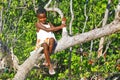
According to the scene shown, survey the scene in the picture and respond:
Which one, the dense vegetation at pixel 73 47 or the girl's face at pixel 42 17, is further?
the dense vegetation at pixel 73 47

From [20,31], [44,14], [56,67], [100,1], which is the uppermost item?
[44,14]

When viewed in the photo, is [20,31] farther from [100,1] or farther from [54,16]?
[100,1]

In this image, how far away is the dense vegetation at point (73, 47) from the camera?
1052cm

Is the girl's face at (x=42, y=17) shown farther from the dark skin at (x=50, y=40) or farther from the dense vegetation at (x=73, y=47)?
the dense vegetation at (x=73, y=47)

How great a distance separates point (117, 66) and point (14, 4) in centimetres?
385

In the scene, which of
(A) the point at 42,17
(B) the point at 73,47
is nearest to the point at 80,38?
(A) the point at 42,17

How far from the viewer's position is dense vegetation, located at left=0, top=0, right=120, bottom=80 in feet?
34.5

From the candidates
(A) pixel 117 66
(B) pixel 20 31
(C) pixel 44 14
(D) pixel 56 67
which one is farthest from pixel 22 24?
(C) pixel 44 14

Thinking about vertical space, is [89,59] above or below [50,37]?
below

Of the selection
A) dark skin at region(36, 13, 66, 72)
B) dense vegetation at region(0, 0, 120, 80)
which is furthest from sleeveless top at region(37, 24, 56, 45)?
dense vegetation at region(0, 0, 120, 80)

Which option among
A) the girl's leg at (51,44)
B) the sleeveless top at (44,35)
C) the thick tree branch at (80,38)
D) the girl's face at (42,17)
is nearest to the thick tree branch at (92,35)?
the thick tree branch at (80,38)

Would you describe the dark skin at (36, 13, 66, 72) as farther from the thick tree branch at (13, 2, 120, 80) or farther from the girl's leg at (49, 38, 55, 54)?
the thick tree branch at (13, 2, 120, 80)

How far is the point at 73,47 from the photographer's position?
11.8 m

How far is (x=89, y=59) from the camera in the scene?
1060 centimetres
